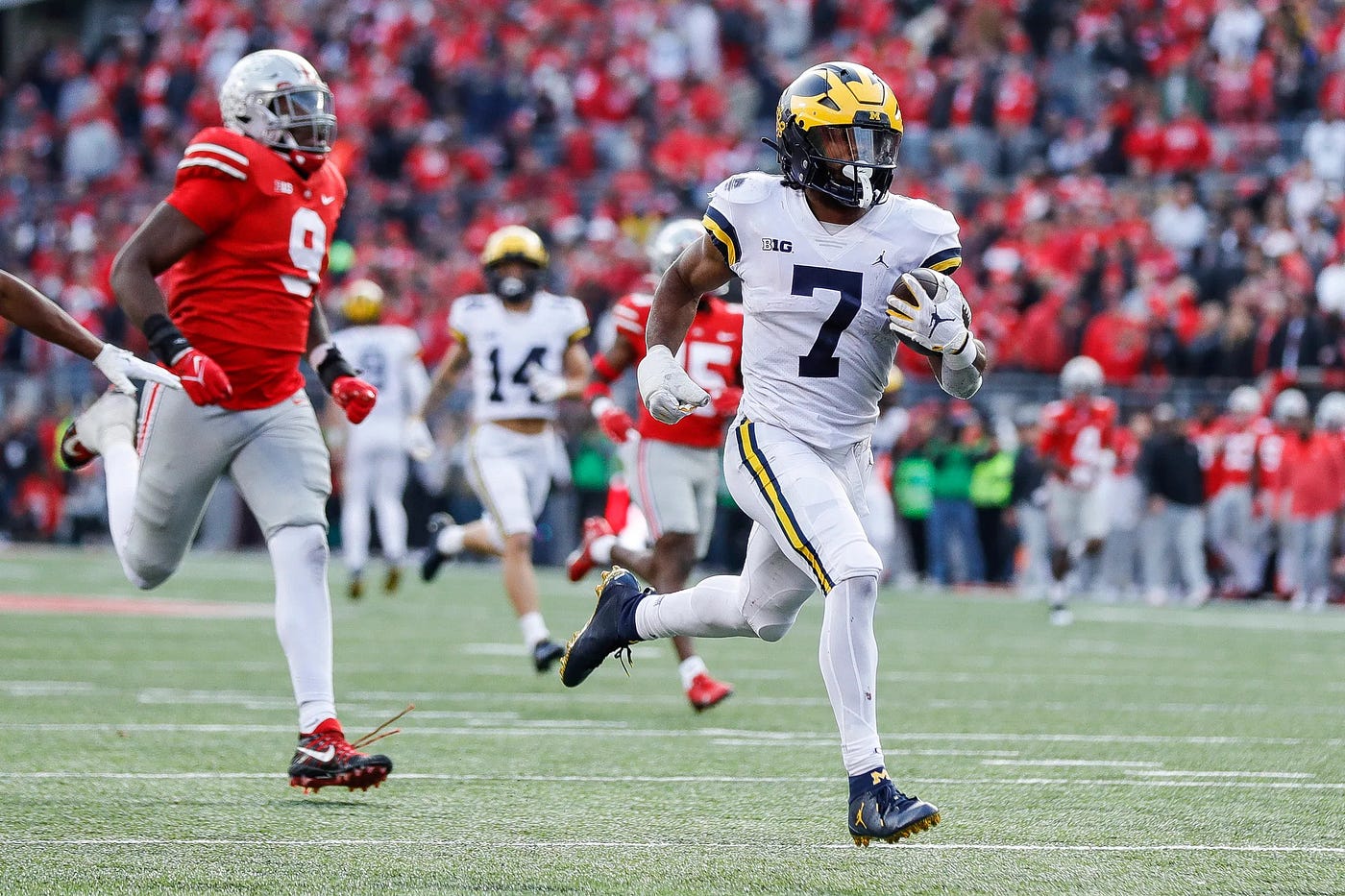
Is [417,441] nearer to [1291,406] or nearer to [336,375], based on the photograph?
[336,375]

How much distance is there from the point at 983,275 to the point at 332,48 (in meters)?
10.8

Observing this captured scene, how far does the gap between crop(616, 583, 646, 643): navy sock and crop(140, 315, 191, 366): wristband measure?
136 cm

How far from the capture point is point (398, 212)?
22219 millimetres

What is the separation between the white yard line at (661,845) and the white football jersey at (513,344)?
4887 millimetres

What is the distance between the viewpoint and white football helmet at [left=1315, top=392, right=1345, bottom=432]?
1608cm

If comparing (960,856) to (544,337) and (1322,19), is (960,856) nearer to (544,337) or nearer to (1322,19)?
(544,337)

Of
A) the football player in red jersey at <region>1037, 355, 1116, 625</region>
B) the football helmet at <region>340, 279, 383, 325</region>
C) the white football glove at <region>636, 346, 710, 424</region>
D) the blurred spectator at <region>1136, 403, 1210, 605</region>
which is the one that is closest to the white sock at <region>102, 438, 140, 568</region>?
the white football glove at <region>636, 346, 710, 424</region>

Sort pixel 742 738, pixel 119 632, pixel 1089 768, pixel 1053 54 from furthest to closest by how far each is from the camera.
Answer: pixel 1053 54 < pixel 119 632 < pixel 742 738 < pixel 1089 768

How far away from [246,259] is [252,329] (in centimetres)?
20

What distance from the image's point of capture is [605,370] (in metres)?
8.38

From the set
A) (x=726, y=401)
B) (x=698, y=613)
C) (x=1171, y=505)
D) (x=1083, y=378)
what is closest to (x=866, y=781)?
(x=698, y=613)

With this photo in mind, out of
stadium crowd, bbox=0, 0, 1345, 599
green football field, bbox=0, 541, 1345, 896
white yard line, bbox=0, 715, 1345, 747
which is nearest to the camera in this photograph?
green football field, bbox=0, 541, 1345, 896

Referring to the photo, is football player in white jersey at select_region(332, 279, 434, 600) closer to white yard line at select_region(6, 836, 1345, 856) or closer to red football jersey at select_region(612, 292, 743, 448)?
red football jersey at select_region(612, 292, 743, 448)

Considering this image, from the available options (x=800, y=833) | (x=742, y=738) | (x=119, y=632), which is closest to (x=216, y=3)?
(x=119, y=632)
